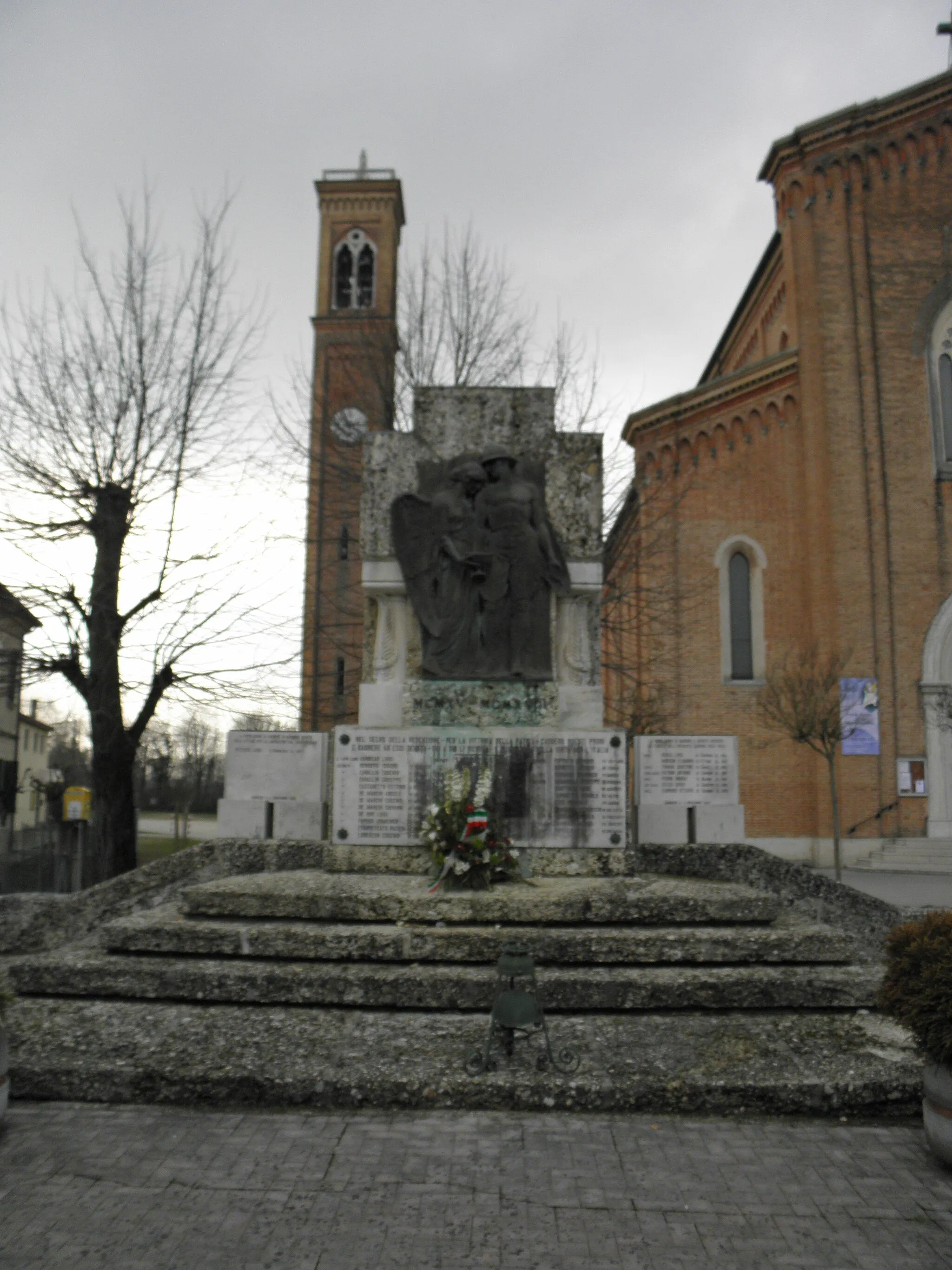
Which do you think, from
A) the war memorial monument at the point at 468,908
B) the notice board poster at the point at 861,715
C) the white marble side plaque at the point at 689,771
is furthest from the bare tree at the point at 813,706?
the war memorial monument at the point at 468,908

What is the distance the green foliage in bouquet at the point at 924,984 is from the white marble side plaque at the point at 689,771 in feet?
11.8

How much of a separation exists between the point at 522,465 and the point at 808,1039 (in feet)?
17.5

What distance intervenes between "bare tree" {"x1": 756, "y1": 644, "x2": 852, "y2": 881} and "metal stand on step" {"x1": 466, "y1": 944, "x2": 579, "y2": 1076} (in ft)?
43.4

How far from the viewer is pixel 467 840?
6.86 meters

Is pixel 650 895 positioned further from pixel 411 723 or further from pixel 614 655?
pixel 614 655

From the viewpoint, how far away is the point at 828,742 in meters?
18.1

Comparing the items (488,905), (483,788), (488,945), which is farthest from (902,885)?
(488,945)

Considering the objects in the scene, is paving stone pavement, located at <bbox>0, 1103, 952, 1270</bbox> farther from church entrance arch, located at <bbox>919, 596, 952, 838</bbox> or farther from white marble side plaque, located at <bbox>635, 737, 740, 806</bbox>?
church entrance arch, located at <bbox>919, 596, 952, 838</bbox>

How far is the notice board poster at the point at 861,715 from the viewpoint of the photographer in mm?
20703

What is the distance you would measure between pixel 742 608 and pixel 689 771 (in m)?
14.7

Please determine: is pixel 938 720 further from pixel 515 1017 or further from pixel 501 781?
pixel 515 1017

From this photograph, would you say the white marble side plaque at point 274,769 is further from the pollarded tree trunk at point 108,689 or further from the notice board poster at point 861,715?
the notice board poster at point 861,715

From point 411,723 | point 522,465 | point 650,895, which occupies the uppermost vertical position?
point 522,465

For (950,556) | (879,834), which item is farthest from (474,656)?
(950,556)
